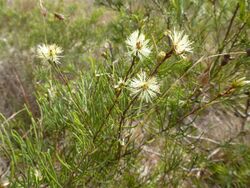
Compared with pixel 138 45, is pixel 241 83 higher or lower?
lower

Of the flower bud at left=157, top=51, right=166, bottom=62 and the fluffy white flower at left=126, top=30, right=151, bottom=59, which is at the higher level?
the fluffy white flower at left=126, top=30, right=151, bottom=59

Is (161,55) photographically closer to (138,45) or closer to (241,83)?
(138,45)

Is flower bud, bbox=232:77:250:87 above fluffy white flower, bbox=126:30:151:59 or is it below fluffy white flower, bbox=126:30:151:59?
below

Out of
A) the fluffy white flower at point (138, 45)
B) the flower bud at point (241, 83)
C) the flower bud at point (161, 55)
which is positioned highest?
the fluffy white flower at point (138, 45)

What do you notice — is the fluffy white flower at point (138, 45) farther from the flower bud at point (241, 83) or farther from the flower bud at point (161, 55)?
the flower bud at point (241, 83)

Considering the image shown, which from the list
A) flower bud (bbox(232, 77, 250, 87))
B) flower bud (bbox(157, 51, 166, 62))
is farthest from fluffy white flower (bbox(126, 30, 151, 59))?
flower bud (bbox(232, 77, 250, 87))

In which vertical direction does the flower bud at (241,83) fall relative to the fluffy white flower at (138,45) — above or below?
below

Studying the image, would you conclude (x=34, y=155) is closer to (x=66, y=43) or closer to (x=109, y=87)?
(x=109, y=87)

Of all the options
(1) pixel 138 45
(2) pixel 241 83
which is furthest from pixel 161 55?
(2) pixel 241 83

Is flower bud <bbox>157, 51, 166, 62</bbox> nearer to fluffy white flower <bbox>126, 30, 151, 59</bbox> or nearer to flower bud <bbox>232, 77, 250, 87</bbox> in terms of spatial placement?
fluffy white flower <bbox>126, 30, 151, 59</bbox>

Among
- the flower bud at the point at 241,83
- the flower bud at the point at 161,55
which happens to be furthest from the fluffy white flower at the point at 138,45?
the flower bud at the point at 241,83

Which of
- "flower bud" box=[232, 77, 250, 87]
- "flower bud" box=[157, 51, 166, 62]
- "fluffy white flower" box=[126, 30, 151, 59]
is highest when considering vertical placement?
"fluffy white flower" box=[126, 30, 151, 59]
